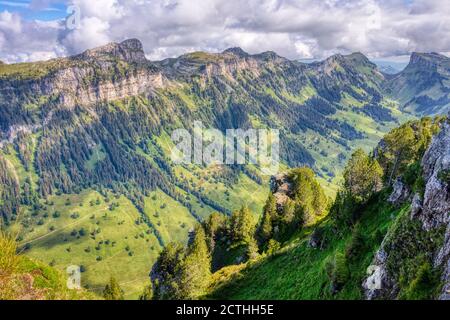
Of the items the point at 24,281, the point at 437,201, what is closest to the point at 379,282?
the point at 437,201

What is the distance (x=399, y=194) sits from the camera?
64500 millimetres

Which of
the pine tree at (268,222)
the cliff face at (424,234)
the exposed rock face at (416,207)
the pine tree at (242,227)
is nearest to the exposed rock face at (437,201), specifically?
the cliff face at (424,234)

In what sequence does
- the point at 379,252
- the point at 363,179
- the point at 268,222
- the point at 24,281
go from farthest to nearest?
the point at 268,222 → the point at 363,179 → the point at 379,252 → the point at 24,281

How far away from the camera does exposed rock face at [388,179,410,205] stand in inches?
2479

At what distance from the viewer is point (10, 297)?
110 feet

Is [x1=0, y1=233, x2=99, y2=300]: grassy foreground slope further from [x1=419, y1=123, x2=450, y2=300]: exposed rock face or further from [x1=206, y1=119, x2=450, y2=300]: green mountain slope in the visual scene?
[x1=419, y1=123, x2=450, y2=300]: exposed rock face

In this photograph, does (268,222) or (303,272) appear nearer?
(303,272)

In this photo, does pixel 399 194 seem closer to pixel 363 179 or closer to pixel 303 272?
pixel 363 179

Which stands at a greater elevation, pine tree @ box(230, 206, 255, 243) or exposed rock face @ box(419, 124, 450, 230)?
exposed rock face @ box(419, 124, 450, 230)

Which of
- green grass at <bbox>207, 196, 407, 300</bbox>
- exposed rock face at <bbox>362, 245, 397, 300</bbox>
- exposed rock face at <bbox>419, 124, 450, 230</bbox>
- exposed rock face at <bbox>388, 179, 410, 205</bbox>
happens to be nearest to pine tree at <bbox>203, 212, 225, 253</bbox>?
green grass at <bbox>207, 196, 407, 300</bbox>

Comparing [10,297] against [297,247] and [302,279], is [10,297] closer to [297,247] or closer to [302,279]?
[302,279]

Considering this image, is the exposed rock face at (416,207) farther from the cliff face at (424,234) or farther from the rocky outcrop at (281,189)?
the rocky outcrop at (281,189)
